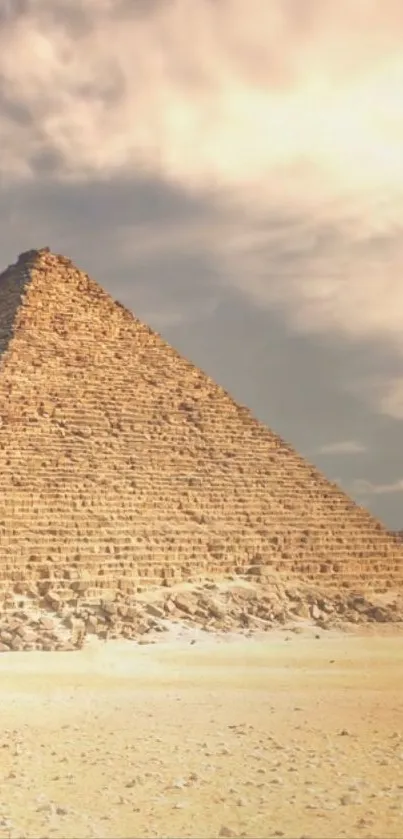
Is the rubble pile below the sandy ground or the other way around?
the other way around

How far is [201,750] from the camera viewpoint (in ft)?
34.2

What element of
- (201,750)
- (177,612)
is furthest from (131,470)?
(201,750)

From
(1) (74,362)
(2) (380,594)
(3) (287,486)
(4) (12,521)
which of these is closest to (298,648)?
(4) (12,521)

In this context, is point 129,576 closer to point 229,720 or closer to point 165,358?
point 165,358

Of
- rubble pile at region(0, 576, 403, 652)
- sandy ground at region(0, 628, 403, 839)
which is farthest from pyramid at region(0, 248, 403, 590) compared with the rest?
sandy ground at region(0, 628, 403, 839)

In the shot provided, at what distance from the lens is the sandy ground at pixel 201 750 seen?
7723 mm

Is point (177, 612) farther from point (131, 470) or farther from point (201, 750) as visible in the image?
point (201, 750)

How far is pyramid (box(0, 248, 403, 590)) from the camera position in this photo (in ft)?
93.1

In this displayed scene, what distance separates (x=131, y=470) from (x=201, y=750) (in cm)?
2164

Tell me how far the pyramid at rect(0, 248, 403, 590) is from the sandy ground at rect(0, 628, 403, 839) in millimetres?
8652

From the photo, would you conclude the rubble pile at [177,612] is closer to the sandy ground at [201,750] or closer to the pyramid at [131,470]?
the pyramid at [131,470]

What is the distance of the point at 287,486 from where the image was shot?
35281 mm

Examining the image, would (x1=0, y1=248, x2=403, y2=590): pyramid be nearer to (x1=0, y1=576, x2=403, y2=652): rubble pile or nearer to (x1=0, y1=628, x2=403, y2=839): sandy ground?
(x1=0, y1=576, x2=403, y2=652): rubble pile

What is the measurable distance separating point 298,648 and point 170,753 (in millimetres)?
13019
